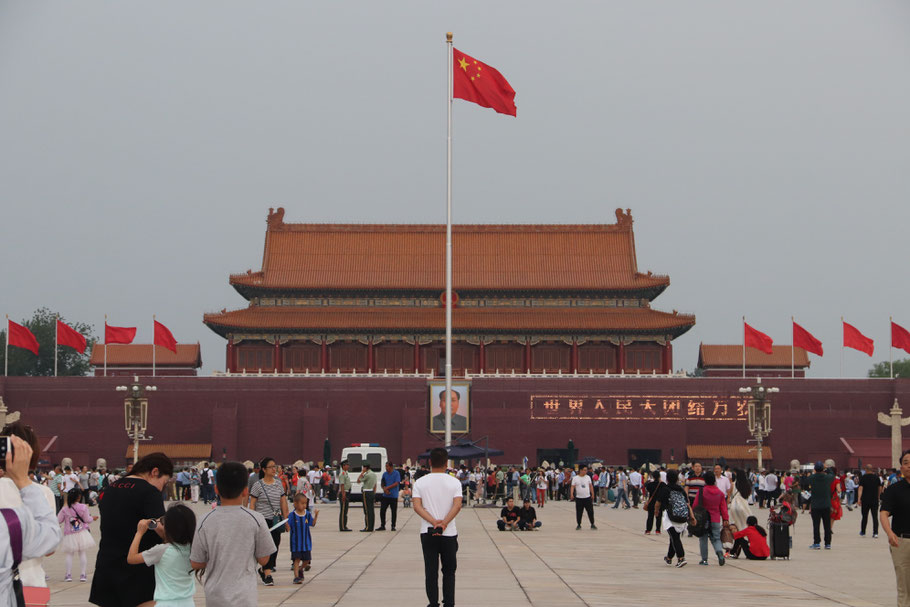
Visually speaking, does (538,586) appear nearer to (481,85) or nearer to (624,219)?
(481,85)

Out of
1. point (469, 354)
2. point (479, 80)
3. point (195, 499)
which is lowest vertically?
point (195, 499)

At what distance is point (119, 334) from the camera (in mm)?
46750

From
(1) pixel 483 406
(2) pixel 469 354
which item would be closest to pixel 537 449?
(1) pixel 483 406

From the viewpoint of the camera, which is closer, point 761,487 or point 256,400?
point 761,487

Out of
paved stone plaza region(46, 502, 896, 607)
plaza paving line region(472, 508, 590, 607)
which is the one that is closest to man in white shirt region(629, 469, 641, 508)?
paved stone plaza region(46, 502, 896, 607)

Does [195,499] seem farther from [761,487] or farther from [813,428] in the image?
[813,428]

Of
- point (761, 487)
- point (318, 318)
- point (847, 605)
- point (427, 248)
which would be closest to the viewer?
point (847, 605)

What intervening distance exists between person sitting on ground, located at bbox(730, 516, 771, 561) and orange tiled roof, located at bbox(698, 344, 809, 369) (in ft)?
Result: 141

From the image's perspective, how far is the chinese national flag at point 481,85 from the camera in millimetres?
25844

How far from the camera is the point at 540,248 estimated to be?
57.5 m

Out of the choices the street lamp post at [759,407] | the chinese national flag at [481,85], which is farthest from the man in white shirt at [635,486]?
the chinese national flag at [481,85]

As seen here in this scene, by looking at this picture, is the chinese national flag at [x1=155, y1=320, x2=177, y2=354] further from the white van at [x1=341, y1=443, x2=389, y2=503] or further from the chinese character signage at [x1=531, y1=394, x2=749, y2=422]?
the white van at [x1=341, y1=443, x2=389, y2=503]

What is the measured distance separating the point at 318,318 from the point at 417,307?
4.46 m

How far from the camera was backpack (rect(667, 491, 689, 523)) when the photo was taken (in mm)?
14545
